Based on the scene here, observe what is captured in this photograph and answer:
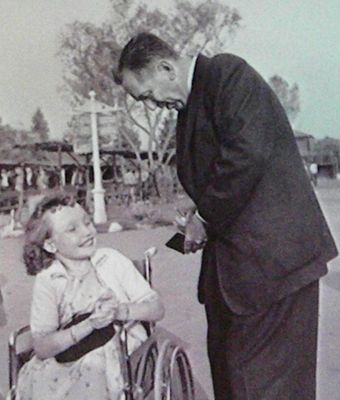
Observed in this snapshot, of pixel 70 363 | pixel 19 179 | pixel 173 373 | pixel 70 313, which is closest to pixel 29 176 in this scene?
pixel 19 179

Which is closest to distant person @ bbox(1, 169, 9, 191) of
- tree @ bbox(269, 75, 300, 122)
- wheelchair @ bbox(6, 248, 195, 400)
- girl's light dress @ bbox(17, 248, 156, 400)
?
girl's light dress @ bbox(17, 248, 156, 400)

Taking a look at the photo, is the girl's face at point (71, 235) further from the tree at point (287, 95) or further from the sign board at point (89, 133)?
the tree at point (287, 95)

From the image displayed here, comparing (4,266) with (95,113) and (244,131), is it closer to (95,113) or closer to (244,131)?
(95,113)

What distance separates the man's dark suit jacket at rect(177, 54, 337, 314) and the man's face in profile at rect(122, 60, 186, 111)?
0.03 metres

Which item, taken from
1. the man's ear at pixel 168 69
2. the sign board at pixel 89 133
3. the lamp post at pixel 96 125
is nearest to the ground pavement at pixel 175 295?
the lamp post at pixel 96 125

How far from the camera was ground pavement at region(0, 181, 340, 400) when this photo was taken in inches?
63.4

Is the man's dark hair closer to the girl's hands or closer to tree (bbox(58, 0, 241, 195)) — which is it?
tree (bbox(58, 0, 241, 195))

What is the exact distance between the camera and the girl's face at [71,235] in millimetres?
1559

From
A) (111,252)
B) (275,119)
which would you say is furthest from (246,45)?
(111,252)

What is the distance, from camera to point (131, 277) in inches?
63.0

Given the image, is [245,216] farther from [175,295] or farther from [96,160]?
[96,160]

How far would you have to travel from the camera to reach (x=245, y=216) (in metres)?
1.51

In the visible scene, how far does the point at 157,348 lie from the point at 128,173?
17.6 inches

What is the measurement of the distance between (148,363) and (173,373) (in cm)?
7
